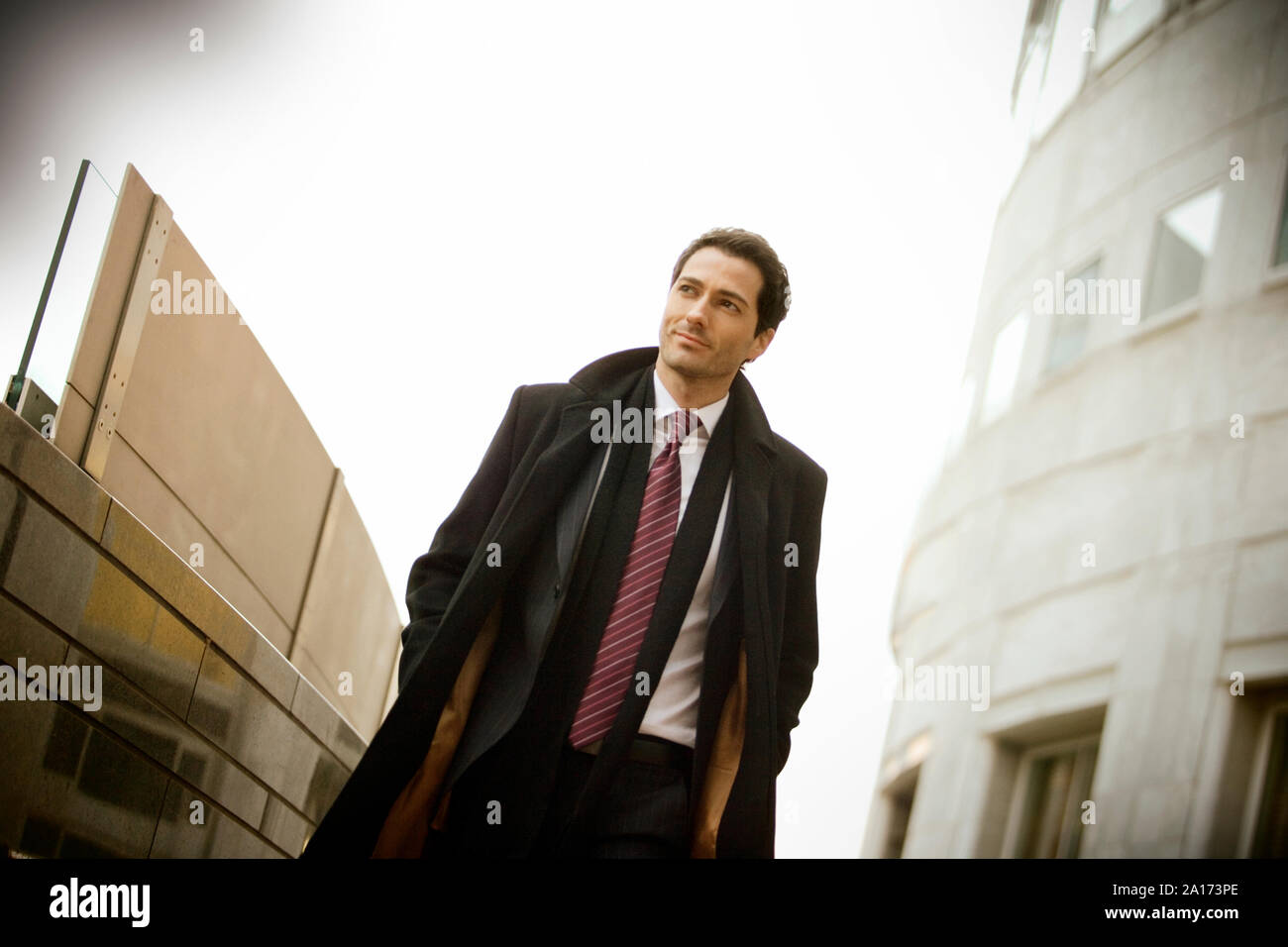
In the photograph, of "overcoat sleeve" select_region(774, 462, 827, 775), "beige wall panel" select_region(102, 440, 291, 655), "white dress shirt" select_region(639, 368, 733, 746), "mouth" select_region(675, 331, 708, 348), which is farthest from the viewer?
"beige wall panel" select_region(102, 440, 291, 655)

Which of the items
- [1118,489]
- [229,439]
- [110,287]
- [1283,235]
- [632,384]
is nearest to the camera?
[632,384]

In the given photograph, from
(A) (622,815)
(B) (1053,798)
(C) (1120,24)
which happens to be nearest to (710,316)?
(A) (622,815)

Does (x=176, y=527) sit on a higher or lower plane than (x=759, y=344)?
lower

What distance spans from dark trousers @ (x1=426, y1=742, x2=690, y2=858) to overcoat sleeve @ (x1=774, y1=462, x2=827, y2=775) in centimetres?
52

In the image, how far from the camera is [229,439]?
15.3 ft

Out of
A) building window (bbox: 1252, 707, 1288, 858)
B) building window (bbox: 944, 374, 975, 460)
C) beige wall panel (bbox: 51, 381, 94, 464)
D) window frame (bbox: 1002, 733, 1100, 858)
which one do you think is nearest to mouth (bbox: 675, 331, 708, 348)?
beige wall panel (bbox: 51, 381, 94, 464)

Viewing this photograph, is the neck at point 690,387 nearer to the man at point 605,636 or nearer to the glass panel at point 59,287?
the man at point 605,636

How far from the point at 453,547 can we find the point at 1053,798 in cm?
427

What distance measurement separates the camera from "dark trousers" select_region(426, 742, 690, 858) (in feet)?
7.68

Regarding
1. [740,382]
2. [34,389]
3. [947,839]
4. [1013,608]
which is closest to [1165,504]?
[1013,608]

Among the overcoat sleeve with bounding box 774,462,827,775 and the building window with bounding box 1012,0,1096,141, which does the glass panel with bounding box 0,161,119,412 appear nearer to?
the overcoat sleeve with bounding box 774,462,827,775

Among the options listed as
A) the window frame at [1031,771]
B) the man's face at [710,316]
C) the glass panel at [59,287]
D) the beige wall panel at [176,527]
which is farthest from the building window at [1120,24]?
the glass panel at [59,287]

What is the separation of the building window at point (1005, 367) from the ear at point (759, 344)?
13.9 ft

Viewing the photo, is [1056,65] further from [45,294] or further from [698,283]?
[45,294]
